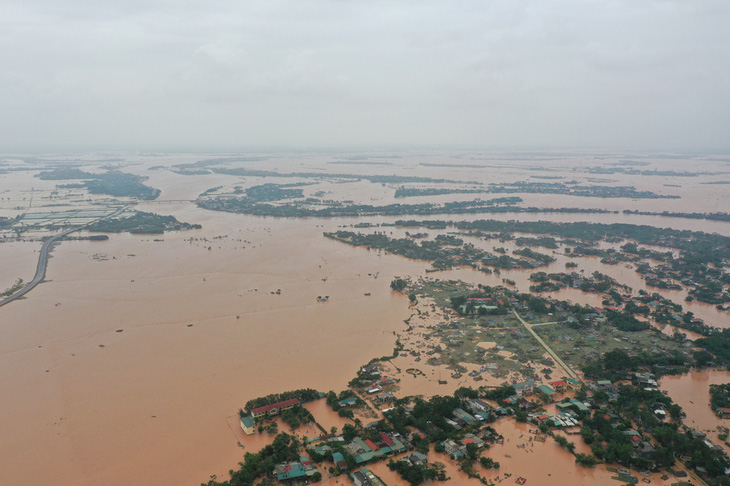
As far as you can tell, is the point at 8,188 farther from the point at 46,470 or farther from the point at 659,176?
the point at 659,176

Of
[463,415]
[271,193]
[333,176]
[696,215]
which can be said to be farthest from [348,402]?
[333,176]

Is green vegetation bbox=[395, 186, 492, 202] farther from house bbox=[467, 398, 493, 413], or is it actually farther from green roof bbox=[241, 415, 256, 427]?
green roof bbox=[241, 415, 256, 427]

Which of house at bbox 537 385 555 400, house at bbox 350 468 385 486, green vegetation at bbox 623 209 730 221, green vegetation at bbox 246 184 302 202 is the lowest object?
house at bbox 350 468 385 486

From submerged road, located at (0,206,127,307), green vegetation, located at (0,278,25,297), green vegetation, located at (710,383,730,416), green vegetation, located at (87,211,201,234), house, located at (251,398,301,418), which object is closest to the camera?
house, located at (251,398,301,418)

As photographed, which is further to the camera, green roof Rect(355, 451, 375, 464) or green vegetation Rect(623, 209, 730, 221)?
green vegetation Rect(623, 209, 730, 221)

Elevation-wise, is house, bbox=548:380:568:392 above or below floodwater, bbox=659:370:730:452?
above

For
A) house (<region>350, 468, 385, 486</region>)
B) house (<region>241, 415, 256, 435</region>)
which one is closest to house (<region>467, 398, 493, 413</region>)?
house (<region>350, 468, 385, 486</region>)

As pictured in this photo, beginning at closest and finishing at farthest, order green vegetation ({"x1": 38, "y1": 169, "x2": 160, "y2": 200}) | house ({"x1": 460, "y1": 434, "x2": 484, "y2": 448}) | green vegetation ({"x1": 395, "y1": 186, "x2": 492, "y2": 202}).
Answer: house ({"x1": 460, "y1": 434, "x2": 484, "y2": 448}) → green vegetation ({"x1": 38, "y1": 169, "x2": 160, "y2": 200}) → green vegetation ({"x1": 395, "y1": 186, "x2": 492, "y2": 202})

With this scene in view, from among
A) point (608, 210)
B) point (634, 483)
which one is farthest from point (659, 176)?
point (634, 483)
